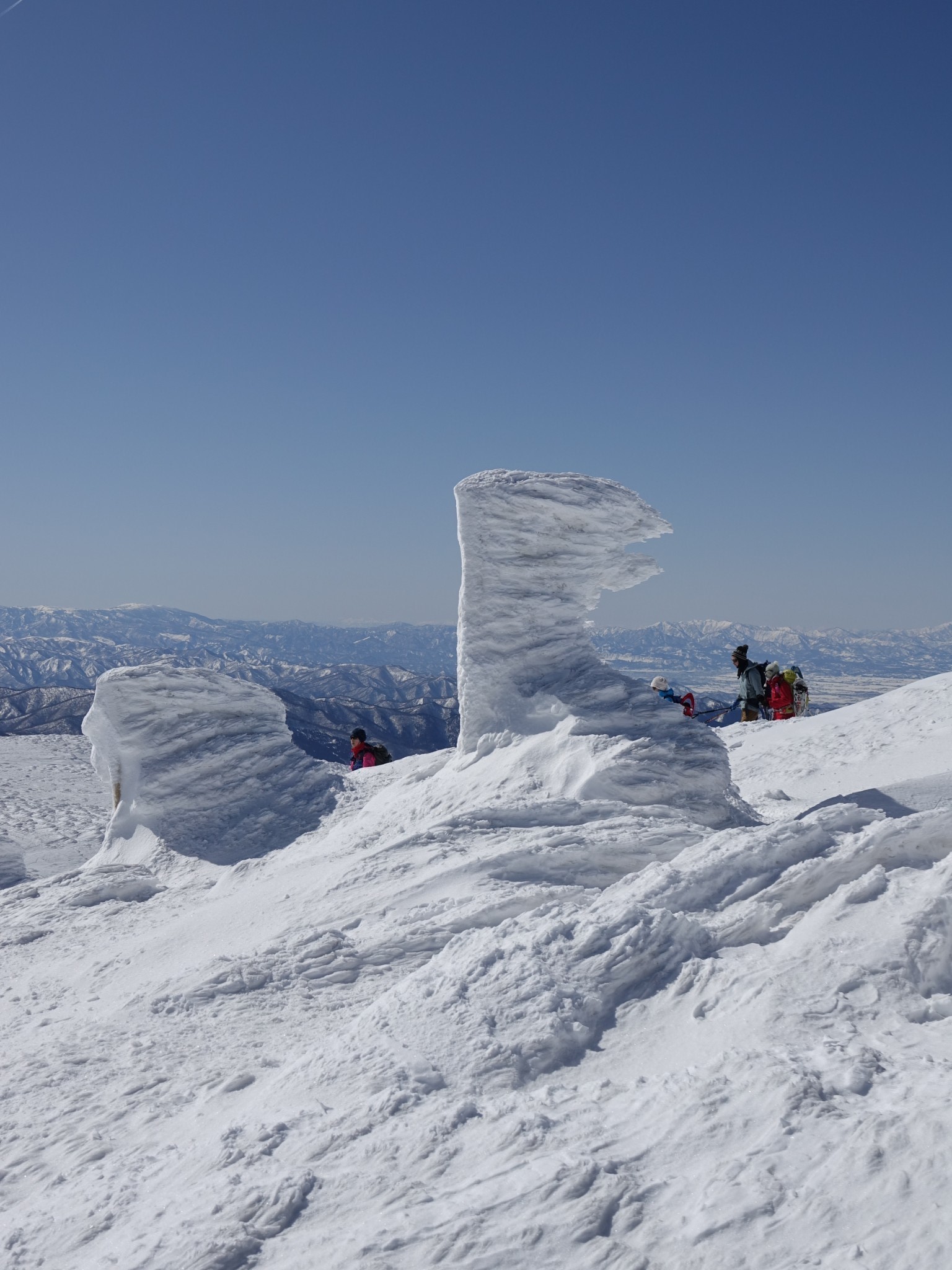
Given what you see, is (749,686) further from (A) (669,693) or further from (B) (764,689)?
(A) (669,693)

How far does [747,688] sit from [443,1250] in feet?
66.3

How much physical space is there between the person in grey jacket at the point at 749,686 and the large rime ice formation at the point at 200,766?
38.7ft

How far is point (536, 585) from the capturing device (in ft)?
50.0

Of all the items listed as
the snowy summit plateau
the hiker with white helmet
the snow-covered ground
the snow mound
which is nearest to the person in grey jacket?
the snow mound

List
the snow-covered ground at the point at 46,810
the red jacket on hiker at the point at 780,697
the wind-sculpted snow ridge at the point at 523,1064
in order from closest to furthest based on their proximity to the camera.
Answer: the wind-sculpted snow ridge at the point at 523,1064 → the snow-covered ground at the point at 46,810 → the red jacket on hiker at the point at 780,697

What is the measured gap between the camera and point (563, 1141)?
5.20m

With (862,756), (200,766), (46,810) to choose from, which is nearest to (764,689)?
(862,756)

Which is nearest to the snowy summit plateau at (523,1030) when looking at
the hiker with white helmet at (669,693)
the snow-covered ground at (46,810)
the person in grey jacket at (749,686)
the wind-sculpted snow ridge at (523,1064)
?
the wind-sculpted snow ridge at (523,1064)

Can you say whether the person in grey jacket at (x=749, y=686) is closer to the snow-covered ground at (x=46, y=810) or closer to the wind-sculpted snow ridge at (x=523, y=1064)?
the wind-sculpted snow ridge at (x=523, y=1064)

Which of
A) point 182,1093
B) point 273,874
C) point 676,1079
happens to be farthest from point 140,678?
point 676,1079

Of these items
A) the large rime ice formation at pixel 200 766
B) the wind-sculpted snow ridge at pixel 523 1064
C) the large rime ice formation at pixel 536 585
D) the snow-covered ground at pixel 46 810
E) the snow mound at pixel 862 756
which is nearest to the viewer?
the wind-sculpted snow ridge at pixel 523 1064

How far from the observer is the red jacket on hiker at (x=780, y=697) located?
76.4 feet

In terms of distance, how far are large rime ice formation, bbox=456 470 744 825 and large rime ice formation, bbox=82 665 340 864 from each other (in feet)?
14.2

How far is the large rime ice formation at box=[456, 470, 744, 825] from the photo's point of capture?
14438 mm
